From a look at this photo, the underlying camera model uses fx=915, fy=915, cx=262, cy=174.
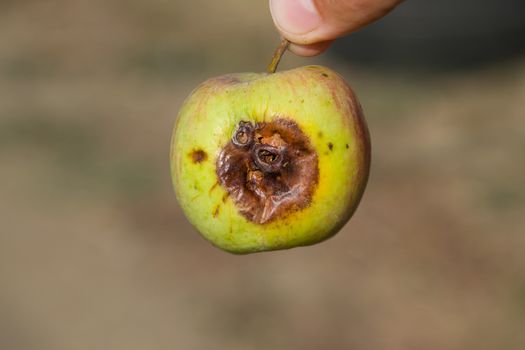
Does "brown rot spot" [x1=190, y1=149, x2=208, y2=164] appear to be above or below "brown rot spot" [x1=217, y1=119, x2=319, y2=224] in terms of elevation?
above

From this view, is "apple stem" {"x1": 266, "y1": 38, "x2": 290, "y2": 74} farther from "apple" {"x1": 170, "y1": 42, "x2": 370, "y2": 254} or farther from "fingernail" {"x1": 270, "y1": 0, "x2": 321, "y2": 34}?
"apple" {"x1": 170, "y1": 42, "x2": 370, "y2": 254}

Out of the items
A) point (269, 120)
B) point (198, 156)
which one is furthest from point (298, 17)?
point (198, 156)

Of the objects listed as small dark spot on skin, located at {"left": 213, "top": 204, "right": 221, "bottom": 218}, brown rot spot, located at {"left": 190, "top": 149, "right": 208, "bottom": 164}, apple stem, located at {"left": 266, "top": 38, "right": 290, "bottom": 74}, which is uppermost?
apple stem, located at {"left": 266, "top": 38, "right": 290, "bottom": 74}

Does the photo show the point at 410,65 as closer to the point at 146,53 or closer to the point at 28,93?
the point at 146,53

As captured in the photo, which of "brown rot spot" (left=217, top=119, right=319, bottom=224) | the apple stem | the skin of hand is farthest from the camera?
the skin of hand

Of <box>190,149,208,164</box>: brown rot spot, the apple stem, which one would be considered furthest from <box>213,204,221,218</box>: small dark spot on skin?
→ the apple stem

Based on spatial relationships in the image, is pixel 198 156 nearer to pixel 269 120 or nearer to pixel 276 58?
pixel 269 120
